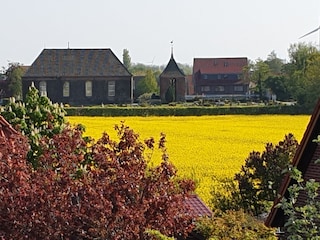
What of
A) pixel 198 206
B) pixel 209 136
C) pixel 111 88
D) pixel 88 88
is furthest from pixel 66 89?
pixel 198 206

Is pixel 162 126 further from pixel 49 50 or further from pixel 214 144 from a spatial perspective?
pixel 49 50

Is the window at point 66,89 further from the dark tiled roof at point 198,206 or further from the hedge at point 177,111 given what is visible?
the dark tiled roof at point 198,206

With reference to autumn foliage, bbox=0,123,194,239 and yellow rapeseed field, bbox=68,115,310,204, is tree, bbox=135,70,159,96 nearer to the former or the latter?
yellow rapeseed field, bbox=68,115,310,204

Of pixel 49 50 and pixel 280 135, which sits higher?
pixel 49 50

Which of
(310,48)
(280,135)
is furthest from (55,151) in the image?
(310,48)

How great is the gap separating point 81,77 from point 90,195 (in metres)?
63.7

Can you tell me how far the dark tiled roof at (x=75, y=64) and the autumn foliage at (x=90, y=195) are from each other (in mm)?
62436

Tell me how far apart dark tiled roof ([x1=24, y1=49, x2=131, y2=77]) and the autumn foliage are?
62436mm

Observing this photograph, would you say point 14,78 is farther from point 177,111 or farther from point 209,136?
point 209,136

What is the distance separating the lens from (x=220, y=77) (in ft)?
362

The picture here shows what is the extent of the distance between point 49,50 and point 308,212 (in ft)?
220

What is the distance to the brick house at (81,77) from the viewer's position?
2776 inches

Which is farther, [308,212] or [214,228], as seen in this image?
[214,228]

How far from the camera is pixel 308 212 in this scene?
6285mm
